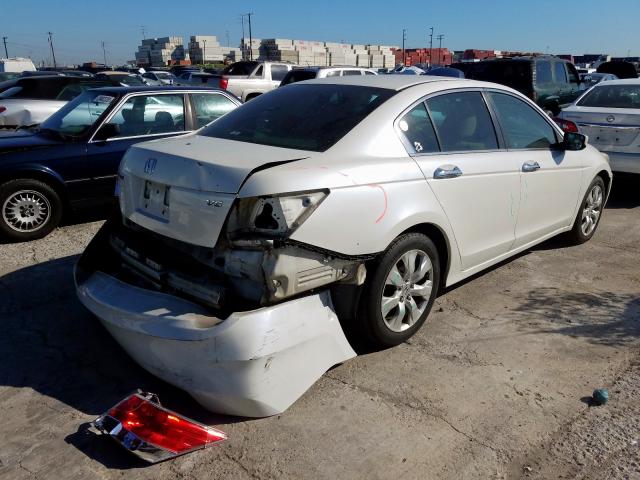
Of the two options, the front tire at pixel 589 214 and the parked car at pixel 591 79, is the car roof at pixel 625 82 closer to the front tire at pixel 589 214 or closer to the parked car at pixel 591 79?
the parked car at pixel 591 79

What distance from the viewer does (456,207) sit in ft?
12.2

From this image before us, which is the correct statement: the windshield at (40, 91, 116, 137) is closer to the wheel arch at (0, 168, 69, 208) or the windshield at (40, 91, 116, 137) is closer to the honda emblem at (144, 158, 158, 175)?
the wheel arch at (0, 168, 69, 208)

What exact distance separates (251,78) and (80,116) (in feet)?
37.7

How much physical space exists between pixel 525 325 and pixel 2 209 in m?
4.93

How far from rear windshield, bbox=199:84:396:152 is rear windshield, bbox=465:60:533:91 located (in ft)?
32.2

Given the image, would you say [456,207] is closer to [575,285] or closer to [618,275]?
[575,285]

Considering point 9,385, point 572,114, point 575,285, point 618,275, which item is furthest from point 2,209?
point 572,114

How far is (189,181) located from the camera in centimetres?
291

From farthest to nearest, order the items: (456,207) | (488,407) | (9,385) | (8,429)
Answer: (456,207), (9,385), (488,407), (8,429)

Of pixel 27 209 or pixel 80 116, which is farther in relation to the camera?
pixel 80 116

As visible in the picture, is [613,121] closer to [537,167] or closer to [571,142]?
[571,142]

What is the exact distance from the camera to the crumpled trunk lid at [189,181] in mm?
2801

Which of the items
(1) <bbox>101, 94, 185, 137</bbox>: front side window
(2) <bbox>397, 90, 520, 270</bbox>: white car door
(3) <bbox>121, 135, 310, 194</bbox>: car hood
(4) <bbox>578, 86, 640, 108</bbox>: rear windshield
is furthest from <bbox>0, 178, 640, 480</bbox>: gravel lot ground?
(4) <bbox>578, 86, 640, 108</bbox>: rear windshield

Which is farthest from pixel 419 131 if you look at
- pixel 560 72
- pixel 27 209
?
pixel 560 72
